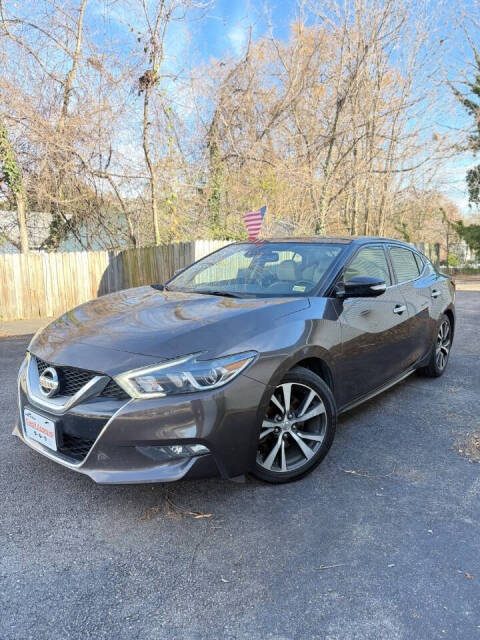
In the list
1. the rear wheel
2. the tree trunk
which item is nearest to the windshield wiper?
the rear wheel

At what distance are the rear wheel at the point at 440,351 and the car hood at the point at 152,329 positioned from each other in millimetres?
2438

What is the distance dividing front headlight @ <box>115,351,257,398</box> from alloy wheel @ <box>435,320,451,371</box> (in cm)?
329

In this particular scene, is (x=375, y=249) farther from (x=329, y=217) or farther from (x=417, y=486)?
(x=329, y=217)

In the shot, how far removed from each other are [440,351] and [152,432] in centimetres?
378

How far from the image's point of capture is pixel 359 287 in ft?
9.90

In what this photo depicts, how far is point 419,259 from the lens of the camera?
466cm

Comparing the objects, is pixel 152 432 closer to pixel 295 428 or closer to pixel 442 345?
pixel 295 428

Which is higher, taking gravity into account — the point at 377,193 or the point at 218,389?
the point at 377,193

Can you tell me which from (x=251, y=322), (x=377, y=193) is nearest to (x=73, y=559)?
(x=251, y=322)

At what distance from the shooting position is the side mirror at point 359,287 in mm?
3016

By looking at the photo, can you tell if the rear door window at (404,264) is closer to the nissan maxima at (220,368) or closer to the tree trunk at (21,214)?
the nissan maxima at (220,368)

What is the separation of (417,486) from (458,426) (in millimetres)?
1147

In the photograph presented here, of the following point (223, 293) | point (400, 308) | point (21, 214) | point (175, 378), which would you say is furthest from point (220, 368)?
point (21, 214)

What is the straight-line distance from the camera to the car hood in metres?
2.26
